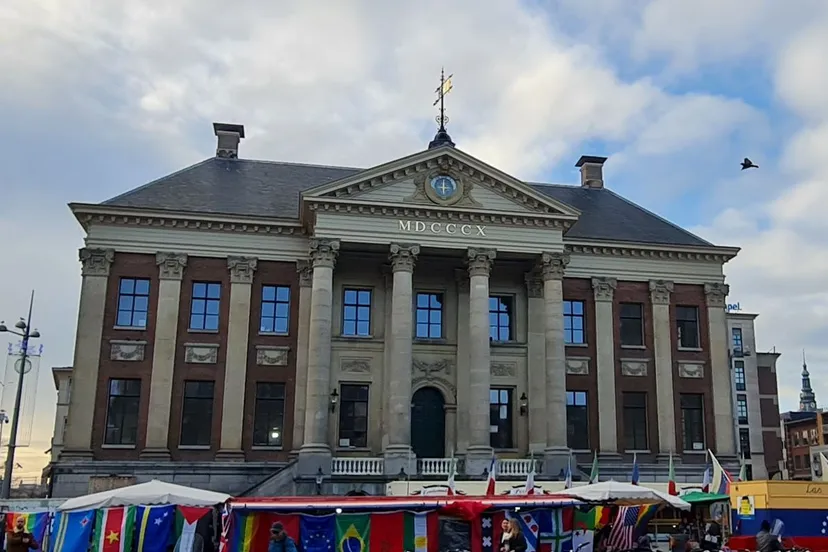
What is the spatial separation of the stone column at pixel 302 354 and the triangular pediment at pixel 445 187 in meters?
4.02

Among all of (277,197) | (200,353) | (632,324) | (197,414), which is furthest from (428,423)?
(277,197)

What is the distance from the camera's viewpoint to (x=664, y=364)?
3722 cm

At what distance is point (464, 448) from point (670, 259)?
13547 mm

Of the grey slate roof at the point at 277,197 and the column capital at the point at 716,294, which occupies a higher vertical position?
the grey slate roof at the point at 277,197

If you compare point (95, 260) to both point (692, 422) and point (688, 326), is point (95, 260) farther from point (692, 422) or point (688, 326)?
point (692, 422)

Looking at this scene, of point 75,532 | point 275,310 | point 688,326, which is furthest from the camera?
point 688,326

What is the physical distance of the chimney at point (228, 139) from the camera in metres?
40.3

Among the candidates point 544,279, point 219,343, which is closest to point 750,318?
point 544,279

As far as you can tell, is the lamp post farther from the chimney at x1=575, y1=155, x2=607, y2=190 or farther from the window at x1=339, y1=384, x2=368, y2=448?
the chimney at x1=575, y1=155, x2=607, y2=190

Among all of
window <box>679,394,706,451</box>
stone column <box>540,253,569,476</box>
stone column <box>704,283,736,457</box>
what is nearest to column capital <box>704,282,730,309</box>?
stone column <box>704,283,736,457</box>

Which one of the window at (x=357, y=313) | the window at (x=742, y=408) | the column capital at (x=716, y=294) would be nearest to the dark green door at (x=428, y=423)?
the window at (x=357, y=313)

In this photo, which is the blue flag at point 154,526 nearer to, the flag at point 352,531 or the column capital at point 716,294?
the flag at point 352,531

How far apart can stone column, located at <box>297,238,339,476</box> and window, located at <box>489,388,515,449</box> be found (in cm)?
722

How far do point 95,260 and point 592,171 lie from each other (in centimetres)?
2643
